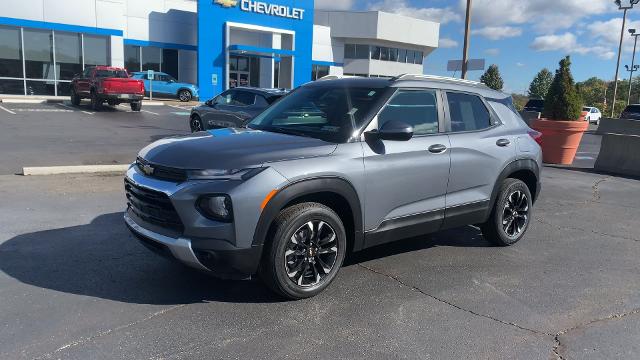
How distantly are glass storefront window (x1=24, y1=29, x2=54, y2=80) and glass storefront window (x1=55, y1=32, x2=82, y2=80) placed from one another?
383mm

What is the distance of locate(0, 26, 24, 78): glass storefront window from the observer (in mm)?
25766

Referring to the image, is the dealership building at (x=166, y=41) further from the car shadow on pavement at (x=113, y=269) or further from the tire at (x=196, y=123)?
the car shadow on pavement at (x=113, y=269)

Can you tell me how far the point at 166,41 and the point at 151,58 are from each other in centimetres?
143

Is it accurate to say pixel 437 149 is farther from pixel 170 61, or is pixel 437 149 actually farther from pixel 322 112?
pixel 170 61

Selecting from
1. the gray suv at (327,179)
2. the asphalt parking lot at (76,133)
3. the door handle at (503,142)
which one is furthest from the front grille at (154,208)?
the asphalt parking lot at (76,133)

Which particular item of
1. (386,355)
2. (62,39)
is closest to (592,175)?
(386,355)

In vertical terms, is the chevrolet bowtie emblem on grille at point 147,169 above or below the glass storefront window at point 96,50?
below

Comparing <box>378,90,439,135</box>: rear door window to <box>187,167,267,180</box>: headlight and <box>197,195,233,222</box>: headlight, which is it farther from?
<box>197,195,233,222</box>: headlight

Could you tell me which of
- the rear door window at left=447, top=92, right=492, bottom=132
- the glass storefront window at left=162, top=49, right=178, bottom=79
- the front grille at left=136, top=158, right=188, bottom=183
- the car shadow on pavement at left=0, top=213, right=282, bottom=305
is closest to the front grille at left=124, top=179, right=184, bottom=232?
the front grille at left=136, top=158, right=188, bottom=183

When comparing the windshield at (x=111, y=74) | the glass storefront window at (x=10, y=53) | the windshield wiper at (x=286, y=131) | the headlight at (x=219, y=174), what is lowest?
the headlight at (x=219, y=174)

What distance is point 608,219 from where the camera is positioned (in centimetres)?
717

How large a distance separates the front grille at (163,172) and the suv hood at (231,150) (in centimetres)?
3

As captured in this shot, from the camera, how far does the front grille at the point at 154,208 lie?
3589 millimetres

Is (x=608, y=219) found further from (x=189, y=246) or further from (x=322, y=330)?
(x=189, y=246)
